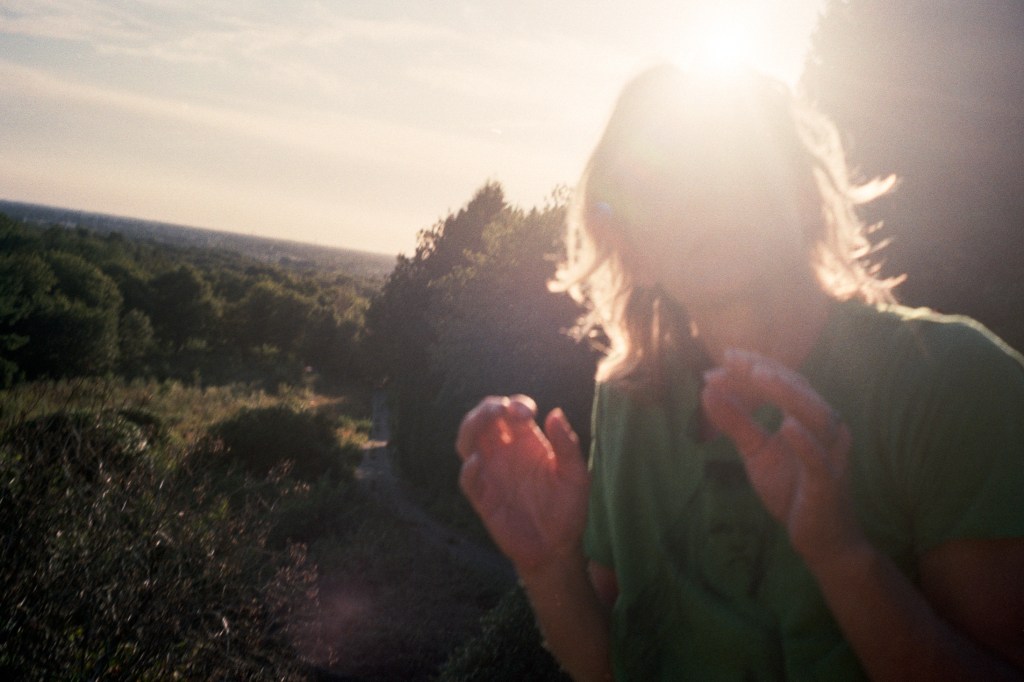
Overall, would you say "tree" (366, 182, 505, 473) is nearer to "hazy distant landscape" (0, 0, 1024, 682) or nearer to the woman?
"hazy distant landscape" (0, 0, 1024, 682)

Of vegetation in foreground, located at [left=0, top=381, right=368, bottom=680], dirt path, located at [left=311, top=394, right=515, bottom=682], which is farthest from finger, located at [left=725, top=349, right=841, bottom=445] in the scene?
dirt path, located at [left=311, top=394, right=515, bottom=682]

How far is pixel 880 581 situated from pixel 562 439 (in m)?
0.61

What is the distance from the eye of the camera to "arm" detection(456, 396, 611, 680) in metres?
1.46

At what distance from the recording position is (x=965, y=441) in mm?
1039

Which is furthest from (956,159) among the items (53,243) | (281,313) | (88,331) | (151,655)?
(53,243)

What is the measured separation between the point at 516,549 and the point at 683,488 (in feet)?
1.06

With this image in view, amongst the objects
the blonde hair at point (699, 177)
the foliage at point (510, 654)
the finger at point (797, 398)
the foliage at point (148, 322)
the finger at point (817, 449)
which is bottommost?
the foliage at point (148, 322)

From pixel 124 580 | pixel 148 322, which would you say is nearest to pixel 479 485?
pixel 124 580

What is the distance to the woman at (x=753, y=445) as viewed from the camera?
1016 mm

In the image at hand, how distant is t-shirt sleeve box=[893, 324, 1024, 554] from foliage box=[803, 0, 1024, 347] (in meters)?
10.8

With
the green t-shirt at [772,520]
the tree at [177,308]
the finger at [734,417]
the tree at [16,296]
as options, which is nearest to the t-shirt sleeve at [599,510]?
the green t-shirt at [772,520]

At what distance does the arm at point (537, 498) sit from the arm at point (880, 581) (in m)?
0.50

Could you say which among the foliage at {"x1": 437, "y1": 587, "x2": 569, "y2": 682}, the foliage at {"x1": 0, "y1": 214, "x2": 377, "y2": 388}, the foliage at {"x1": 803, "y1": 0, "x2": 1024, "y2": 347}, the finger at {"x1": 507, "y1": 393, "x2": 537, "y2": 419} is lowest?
the foliage at {"x1": 0, "y1": 214, "x2": 377, "y2": 388}

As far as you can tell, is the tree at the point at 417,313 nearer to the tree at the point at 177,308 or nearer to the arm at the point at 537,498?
the arm at the point at 537,498
